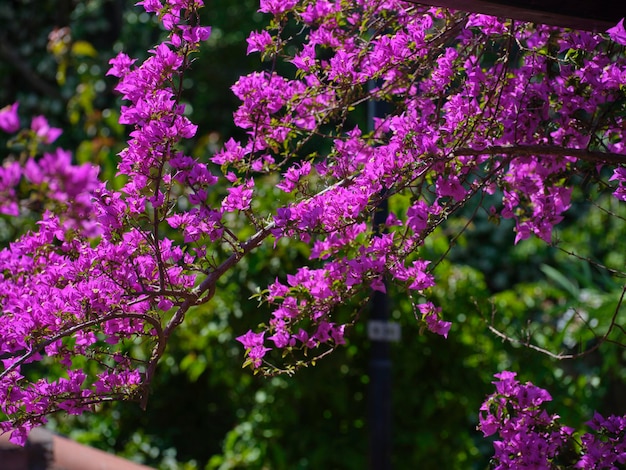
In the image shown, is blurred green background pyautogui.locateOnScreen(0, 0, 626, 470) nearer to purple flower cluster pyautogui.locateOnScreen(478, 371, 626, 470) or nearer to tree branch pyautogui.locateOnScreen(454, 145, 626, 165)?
purple flower cluster pyautogui.locateOnScreen(478, 371, 626, 470)

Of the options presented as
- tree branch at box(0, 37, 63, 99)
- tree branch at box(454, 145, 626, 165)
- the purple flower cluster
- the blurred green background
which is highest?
tree branch at box(0, 37, 63, 99)

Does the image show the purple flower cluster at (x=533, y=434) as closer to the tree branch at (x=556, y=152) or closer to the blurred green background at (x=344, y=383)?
the tree branch at (x=556, y=152)

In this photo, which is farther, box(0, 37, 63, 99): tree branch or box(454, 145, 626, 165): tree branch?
box(0, 37, 63, 99): tree branch

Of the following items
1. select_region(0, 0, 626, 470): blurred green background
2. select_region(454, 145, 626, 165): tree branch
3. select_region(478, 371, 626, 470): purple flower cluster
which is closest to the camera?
select_region(454, 145, 626, 165): tree branch

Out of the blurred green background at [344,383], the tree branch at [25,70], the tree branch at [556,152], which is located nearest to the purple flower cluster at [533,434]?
the tree branch at [556,152]

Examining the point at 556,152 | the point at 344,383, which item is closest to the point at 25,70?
the point at 344,383

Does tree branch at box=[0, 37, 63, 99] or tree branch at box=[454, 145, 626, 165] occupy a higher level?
tree branch at box=[0, 37, 63, 99]

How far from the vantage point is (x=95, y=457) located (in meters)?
3.90

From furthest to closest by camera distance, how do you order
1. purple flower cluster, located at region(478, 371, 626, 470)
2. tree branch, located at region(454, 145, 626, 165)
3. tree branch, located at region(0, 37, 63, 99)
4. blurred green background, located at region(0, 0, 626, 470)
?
1. tree branch, located at region(0, 37, 63, 99)
2. blurred green background, located at region(0, 0, 626, 470)
3. purple flower cluster, located at region(478, 371, 626, 470)
4. tree branch, located at region(454, 145, 626, 165)

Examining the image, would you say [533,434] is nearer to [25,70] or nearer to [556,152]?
[556,152]

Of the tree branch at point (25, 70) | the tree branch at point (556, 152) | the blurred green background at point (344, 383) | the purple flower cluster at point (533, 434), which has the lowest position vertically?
the purple flower cluster at point (533, 434)

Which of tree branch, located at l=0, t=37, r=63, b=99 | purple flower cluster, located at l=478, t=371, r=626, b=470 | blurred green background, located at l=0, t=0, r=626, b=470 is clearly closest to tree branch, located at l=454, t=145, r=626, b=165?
purple flower cluster, located at l=478, t=371, r=626, b=470

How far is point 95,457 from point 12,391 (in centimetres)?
200

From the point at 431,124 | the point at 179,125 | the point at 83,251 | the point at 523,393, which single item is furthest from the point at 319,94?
the point at 523,393
